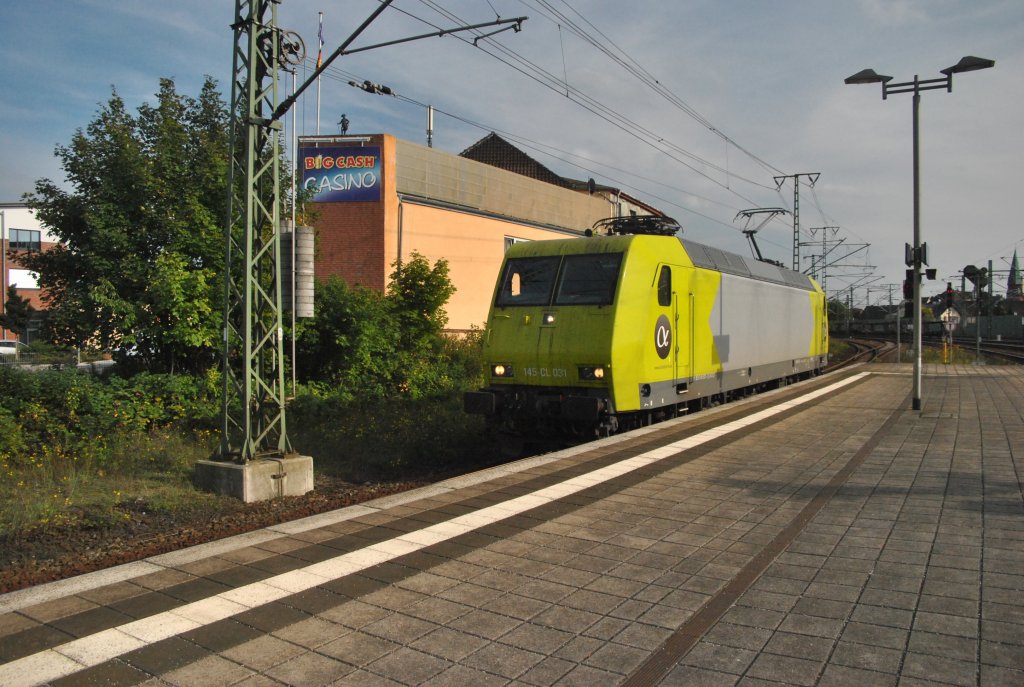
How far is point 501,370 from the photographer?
1123 centimetres

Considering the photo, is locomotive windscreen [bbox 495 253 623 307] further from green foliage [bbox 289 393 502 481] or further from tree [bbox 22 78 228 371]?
Answer: tree [bbox 22 78 228 371]

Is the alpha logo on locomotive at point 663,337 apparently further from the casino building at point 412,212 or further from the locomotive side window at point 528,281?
the casino building at point 412,212

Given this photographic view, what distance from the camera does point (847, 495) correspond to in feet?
23.6

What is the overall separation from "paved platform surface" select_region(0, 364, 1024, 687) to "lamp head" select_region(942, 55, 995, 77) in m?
9.66

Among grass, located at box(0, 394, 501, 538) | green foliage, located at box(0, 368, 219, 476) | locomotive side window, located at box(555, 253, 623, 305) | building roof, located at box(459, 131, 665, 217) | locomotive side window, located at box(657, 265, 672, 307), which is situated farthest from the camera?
building roof, located at box(459, 131, 665, 217)

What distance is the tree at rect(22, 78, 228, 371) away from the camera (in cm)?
1296

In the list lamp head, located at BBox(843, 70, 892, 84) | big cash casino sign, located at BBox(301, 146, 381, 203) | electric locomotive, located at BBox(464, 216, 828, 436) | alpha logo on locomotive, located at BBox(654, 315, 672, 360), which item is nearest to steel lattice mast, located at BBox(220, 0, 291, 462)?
electric locomotive, located at BBox(464, 216, 828, 436)

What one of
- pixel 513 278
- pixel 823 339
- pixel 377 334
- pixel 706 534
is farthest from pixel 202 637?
pixel 823 339

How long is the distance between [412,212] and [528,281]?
12564 mm

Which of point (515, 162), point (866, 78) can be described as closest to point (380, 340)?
point (866, 78)

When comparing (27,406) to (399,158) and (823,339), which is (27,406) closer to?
(399,158)

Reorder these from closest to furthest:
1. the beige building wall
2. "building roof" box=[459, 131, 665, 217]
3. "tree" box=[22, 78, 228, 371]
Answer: "tree" box=[22, 78, 228, 371]
the beige building wall
"building roof" box=[459, 131, 665, 217]

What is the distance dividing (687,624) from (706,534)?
6.10 ft

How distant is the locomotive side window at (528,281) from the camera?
11305mm
